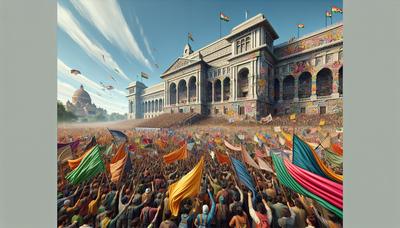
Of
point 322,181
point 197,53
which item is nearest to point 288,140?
point 322,181

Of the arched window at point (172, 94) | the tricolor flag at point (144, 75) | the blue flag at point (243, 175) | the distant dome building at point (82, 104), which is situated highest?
the tricolor flag at point (144, 75)

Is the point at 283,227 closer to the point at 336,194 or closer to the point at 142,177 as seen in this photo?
the point at 336,194

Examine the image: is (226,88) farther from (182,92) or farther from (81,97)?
(81,97)

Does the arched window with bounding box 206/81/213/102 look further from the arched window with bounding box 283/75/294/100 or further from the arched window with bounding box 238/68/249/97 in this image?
the arched window with bounding box 283/75/294/100

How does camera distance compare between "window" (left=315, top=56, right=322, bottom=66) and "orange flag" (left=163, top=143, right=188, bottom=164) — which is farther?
"window" (left=315, top=56, right=322, bottom=66)

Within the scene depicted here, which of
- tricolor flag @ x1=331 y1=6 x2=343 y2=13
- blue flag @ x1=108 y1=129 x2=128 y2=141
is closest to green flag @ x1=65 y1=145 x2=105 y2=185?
blue flag @ x1=108 y1=129 x2=128 y2=141

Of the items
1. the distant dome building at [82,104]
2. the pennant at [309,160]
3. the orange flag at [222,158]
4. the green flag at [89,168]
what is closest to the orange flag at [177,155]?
the orange flag at [222,158]

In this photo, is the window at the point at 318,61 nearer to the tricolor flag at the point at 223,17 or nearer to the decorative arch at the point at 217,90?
the decorative arch at the point at 217,90
